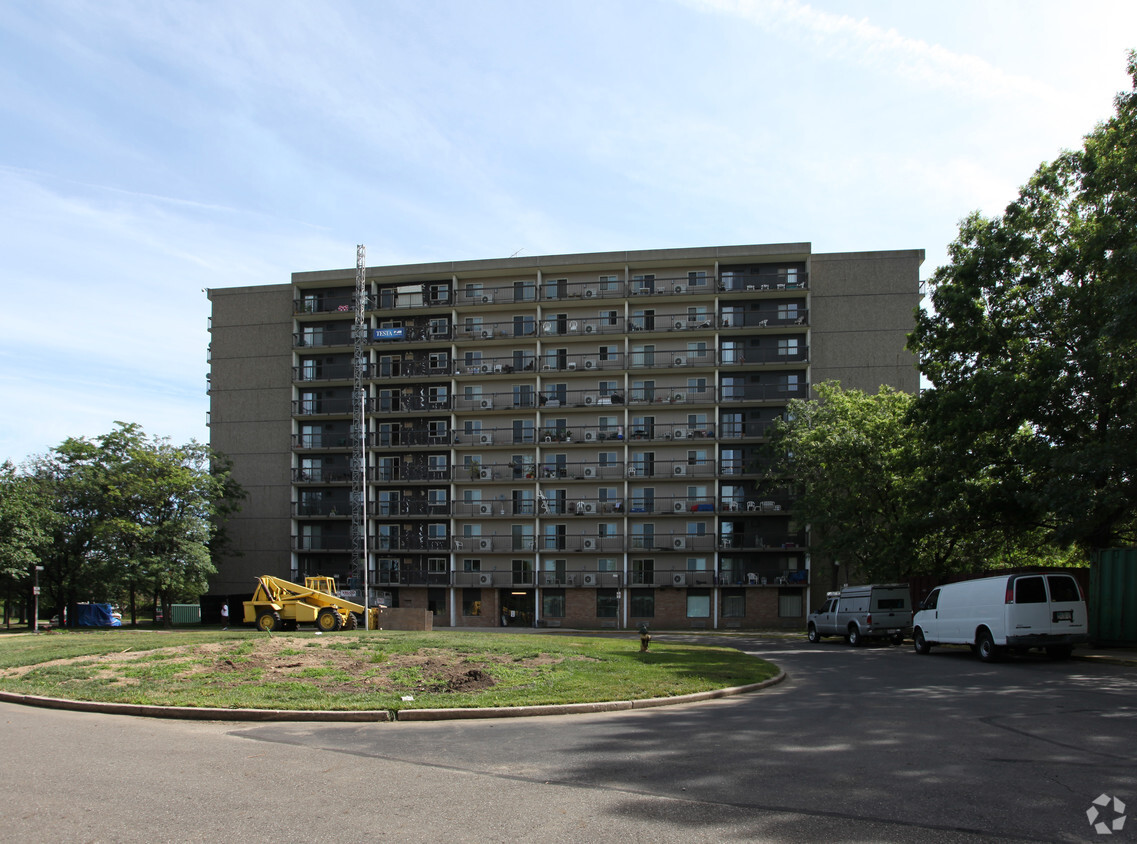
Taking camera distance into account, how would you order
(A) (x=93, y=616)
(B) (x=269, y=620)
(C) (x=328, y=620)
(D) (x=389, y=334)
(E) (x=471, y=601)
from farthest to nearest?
(A) (x=93, y=616)
(D) (x=389, y=334)
(E) (x=471, y=601)
(B) (x=269, y=620)
(C) (x=328, y=620)

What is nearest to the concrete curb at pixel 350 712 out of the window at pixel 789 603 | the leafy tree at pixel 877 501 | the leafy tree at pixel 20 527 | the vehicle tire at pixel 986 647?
the vehicle tire at pixel 986 647

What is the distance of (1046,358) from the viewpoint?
25500 millimetres

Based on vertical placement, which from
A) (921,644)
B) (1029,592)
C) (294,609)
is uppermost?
(1029,592)

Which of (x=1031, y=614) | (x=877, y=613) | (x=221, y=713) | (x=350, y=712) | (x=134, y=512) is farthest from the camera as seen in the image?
(x=134, y=512)

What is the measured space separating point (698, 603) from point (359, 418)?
992 inches

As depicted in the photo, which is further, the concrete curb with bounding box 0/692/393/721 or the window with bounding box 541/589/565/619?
the window with bounding box 541/589/565/619

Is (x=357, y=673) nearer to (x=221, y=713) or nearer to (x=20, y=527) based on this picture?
(x=221, y=713)

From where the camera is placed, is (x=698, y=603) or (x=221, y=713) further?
(x=698, y=603)

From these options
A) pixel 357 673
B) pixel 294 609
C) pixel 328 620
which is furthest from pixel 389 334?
pixel 357 673

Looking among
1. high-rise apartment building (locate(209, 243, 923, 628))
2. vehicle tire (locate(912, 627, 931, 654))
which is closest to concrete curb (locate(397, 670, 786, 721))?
vehicle tire (locate(912, 627, 931, 654))

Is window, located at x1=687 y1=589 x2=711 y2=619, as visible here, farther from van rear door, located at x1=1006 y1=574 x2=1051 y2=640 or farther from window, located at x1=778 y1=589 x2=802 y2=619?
van rear door, located at x1=1006 y1=574 x2=1051 y2=640

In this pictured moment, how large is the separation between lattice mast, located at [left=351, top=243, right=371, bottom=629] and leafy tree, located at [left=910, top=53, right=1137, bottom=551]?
34.2 metres

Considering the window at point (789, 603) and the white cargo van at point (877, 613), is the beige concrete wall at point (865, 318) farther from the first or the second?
the white cargo van at point (877, 613)

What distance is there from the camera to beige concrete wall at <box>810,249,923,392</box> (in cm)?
5450
